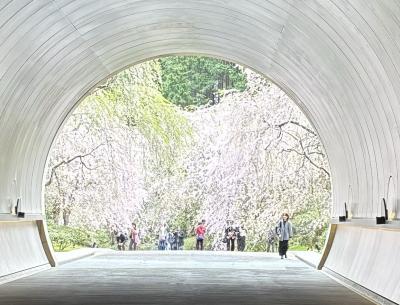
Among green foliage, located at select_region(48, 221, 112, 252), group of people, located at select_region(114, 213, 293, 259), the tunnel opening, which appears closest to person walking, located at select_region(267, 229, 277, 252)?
group of people, located at select_region(114, 213, 293, 259)

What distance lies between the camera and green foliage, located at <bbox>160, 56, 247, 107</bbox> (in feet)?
162

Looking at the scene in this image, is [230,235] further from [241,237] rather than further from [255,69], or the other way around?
[255,69]

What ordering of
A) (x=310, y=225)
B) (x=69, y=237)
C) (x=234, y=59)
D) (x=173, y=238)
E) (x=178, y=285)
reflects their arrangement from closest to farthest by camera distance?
1. (x=178, y=285)
2. (x=234, y=59)
3. (x=310, y=225)
4. (x=69, y=237)
5. (x=173, y=238)

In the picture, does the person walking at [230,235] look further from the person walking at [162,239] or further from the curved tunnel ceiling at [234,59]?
the curved tunnel ceiling at [234,59]

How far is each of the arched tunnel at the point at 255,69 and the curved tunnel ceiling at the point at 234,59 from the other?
0.04m

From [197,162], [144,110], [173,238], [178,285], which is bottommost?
[178,285]

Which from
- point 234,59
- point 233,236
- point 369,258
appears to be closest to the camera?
point 369,258

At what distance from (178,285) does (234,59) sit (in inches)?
255

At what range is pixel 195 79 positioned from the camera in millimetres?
50688

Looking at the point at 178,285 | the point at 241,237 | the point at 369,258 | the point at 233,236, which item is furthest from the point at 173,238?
the point at 369,258

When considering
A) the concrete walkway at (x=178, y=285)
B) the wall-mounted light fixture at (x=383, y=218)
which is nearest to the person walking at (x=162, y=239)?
the concrete walkway at (x=178, y=285)

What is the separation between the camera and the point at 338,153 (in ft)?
61.8

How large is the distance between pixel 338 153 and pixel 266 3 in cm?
579

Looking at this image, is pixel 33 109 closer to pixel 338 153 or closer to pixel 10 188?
pixel 10 188
